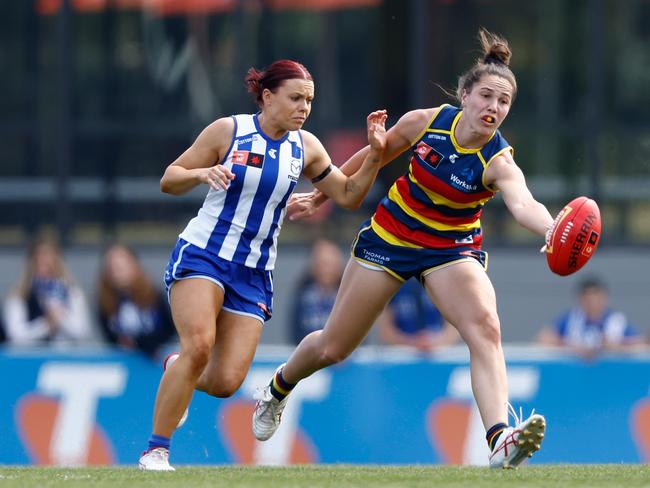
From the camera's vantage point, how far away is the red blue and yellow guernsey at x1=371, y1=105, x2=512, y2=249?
6.98 meters

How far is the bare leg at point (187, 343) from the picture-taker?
6.99 meters

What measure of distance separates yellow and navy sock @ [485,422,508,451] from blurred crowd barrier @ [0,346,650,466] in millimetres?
3134

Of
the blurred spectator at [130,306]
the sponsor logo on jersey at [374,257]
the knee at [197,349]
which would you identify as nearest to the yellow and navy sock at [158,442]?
the knee at [197,349]

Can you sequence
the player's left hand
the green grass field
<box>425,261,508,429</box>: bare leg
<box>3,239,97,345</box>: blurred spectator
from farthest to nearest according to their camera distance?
<box>3,239,97,345</box>: blurred spectator → the player's left hand → <box>425,261,508,429</box>: bare leg → the green grass field

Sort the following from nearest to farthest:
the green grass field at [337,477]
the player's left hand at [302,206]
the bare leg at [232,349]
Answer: the green grass field at [337,477] → the bare leg at [232,349] → the player's left hand at [302,206]

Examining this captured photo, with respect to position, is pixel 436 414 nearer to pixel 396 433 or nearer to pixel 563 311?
pixel 396 433

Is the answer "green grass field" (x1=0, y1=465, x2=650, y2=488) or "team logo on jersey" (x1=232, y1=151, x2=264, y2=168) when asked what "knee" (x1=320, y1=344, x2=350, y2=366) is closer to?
"green grass field" (x1=0, y1=465, x2=650, y2=488)

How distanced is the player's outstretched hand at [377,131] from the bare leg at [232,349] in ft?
3.39

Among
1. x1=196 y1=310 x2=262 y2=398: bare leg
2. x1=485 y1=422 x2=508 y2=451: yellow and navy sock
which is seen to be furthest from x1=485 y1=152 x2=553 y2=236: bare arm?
x1=196 y1=310 x2=262 y2=398: bare leg

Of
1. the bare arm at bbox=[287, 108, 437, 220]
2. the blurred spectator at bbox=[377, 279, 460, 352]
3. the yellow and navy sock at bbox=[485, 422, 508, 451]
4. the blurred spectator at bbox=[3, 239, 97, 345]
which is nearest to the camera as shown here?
the yellow and navy sock at bbox=[485, 422, 508, 451]

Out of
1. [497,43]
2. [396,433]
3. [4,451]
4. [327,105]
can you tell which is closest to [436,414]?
[396,433]

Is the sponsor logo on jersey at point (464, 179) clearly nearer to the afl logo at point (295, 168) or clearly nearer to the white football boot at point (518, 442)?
the afl logo at point (295, 168)

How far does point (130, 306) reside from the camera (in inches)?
426

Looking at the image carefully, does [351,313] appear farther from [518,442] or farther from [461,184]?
[518,442]
